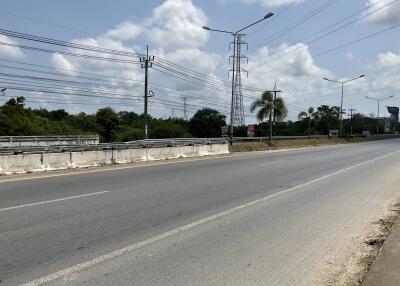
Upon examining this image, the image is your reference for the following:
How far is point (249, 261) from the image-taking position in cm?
660

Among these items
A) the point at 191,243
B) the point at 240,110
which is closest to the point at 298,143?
the point at 240,110

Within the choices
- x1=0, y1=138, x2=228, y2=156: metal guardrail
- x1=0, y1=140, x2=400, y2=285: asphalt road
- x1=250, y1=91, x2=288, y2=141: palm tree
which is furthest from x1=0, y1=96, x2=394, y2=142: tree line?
x1=0, y1=140, x2=400, y2=285: asphalt road

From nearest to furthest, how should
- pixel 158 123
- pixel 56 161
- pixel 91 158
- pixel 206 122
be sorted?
1. pixel 56 161
2. pixel 91 158
3. pixel 158 123
4. pixel 206 122

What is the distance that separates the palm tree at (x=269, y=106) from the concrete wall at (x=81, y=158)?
25.4 metres

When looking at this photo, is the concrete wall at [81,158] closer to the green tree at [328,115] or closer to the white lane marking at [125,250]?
the white lane marking at [125,250]

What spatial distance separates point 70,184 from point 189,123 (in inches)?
3999

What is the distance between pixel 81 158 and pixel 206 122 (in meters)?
92.6

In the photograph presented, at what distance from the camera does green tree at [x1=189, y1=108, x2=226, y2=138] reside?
4427 inches

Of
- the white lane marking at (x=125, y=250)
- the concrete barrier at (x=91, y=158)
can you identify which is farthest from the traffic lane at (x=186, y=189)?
the concrete barrier at (x=91, y=158)

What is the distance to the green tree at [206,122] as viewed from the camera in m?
112

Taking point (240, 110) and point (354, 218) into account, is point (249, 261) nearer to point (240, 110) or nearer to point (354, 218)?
point (354, 218)

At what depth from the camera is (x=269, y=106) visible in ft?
178

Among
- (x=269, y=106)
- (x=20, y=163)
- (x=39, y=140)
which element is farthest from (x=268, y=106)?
(x=20, y=163)

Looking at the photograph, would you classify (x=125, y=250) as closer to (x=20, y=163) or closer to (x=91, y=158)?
(x=20, y=163)
